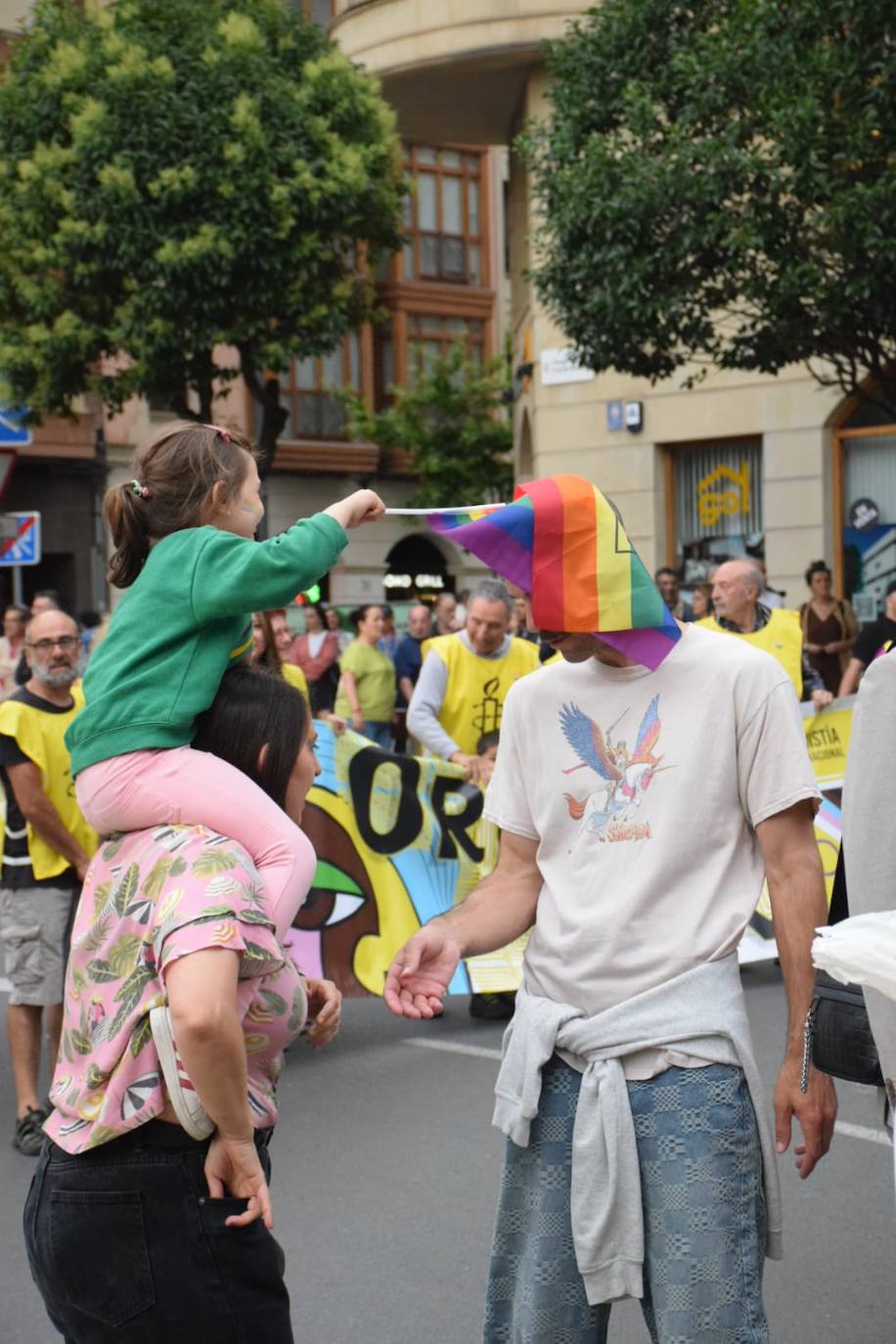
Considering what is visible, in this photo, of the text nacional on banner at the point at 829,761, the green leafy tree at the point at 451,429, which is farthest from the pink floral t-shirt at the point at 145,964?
the green leafy tree at the point at 451,429

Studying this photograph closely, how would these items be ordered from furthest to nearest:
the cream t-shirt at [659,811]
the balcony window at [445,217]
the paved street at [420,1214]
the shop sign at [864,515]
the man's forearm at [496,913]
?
1. the balcony window at [445,217]
2. the shop sign at [864,515]
3. the paved street at [420,1214]
4. the man's forearm at [496,913]
5. the cream t-shirt at [659,811]

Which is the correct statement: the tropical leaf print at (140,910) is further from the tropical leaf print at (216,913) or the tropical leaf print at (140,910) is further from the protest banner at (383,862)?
the protest banner at (383,862)

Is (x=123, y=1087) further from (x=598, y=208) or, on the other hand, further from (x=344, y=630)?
(x=344, y=630)

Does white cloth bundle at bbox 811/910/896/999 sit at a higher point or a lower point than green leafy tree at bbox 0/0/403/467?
lower

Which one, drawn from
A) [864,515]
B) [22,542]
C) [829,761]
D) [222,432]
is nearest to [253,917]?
[222,432]

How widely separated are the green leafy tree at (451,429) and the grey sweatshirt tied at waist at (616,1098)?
1297 inches

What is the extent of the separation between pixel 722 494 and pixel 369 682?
28.2ft

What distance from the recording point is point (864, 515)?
66.8 feet

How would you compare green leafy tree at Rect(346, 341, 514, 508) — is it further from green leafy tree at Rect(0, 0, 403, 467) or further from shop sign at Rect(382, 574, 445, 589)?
green leafy tree at Rect(0, 0, 403, 467)

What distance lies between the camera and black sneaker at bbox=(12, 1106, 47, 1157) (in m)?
5.57

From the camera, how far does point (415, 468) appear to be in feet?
120

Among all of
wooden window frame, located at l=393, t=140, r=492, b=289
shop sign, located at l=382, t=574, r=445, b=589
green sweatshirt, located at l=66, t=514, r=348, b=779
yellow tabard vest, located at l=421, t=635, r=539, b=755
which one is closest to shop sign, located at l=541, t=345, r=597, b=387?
yellow tabard vest, located at l=421, t=635, r=539, b=755

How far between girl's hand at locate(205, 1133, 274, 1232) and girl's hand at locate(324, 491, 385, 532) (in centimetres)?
98

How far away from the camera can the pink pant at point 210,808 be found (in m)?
2.33
